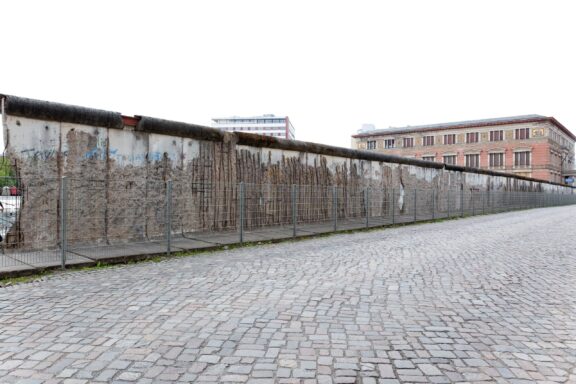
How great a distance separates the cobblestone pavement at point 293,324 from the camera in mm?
2869

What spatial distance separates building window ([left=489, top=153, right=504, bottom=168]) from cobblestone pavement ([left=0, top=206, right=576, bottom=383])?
2886 inches

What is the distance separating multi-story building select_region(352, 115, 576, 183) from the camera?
68812 mm

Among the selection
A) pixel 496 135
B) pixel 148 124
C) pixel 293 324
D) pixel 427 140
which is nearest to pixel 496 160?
pixel 496 135

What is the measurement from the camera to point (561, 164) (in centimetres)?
7762

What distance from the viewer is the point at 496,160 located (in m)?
72.8

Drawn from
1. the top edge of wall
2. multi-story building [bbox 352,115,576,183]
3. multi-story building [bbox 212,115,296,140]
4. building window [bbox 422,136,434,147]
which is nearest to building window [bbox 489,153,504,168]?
multi-story building [bbox 352,115,576,183]

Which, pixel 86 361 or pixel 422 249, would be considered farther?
pixel 422 249

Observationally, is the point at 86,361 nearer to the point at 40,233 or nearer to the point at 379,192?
the point at 40,233

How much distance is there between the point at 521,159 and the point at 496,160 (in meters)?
3.86

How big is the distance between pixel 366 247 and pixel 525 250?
3.39 meters

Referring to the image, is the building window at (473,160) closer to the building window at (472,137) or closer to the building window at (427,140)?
the building window at (472,137)

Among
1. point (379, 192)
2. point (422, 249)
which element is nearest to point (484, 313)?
point (422, 249)

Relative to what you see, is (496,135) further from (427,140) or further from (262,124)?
(262,124)

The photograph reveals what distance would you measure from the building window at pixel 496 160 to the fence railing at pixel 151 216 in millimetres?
65423
